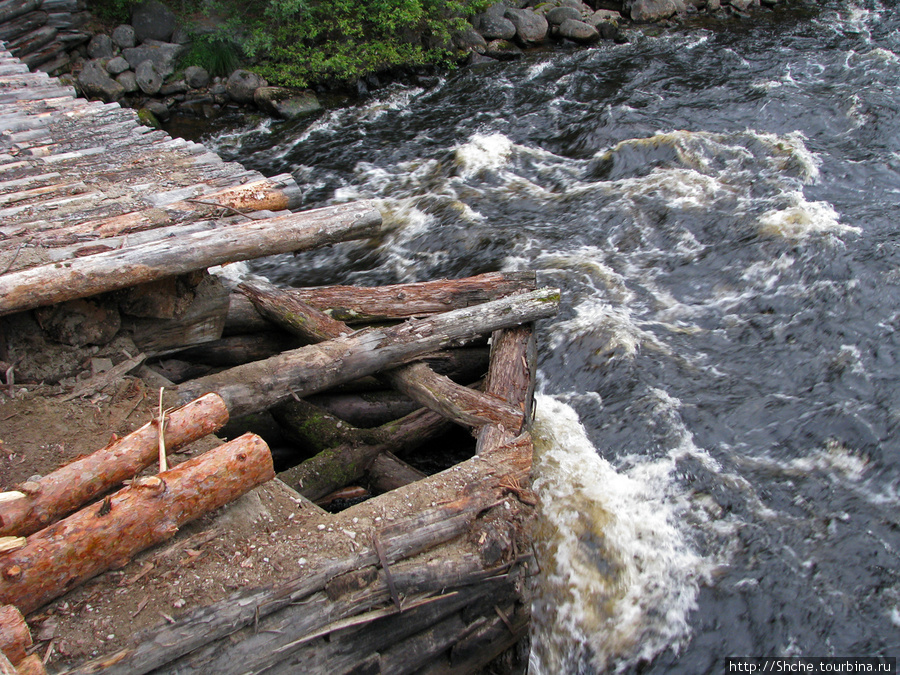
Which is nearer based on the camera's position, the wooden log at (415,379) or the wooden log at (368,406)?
the wooden log at (415,379)

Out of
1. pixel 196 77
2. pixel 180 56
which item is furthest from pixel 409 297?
pixel 180 56

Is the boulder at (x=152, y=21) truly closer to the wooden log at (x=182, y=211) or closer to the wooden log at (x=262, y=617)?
the wooden log at (x=182, y=211)

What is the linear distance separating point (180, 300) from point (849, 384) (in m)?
5.85

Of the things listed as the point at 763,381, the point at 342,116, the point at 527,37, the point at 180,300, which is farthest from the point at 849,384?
the point at 527,37

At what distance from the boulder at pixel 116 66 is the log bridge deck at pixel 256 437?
8.61 meters

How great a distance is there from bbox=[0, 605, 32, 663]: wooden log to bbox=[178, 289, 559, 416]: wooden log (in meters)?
1.74

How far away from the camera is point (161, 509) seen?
2.99m

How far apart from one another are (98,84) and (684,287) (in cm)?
1198

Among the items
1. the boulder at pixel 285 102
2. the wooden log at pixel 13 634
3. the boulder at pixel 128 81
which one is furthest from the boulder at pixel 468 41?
the wooden log at pixel 13 634

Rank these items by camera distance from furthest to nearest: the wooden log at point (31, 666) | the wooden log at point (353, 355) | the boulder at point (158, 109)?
the boulder at point (158, 109)
the wooden log at point (353, 355)
the wooden log at point (31, 666)

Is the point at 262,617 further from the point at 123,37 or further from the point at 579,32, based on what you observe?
the point at 579,32

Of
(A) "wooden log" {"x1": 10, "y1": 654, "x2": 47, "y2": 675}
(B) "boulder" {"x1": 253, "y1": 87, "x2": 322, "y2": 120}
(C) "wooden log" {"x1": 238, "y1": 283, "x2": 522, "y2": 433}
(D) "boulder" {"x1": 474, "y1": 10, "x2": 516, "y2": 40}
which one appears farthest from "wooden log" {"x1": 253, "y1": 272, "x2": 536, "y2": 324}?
(D) "boulder" {"x1": 474, "y1": 10, "x2": 516, "y2": 40}

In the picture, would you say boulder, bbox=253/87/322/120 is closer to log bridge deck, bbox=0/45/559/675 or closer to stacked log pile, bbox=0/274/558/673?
log bridge deck, bbox=0/45/559/675

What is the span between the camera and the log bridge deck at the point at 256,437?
2828mm
